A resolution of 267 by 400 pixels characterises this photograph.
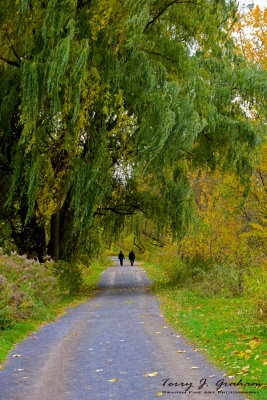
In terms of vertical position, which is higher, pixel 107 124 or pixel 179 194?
pixel 107 124

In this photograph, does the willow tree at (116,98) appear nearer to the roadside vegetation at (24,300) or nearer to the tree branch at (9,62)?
the tree branch at (9,62)

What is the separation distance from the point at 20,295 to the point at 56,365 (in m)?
3.75

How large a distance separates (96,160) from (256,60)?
7895 millimetres

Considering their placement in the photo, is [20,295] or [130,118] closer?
[20,295]

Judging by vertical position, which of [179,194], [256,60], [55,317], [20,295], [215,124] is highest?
[256,60]

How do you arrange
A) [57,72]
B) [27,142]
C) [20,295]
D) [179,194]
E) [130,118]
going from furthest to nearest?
[179,194], [130,118], [27,142], [57,72], [20,295]

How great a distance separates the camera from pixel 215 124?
14.9 meters

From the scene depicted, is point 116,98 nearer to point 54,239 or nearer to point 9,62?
point 9,62

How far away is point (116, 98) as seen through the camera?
12.9 metres

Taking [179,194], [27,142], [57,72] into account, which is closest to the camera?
[57,72]

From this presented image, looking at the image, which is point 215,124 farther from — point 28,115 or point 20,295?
point 20,295

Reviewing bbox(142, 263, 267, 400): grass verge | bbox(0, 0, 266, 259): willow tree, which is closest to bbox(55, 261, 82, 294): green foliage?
bbox(0, 0, 266, 259): willow tree

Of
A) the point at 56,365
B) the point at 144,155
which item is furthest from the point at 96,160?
the point at 56,365

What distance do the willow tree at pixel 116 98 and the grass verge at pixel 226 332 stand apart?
3.73 m
